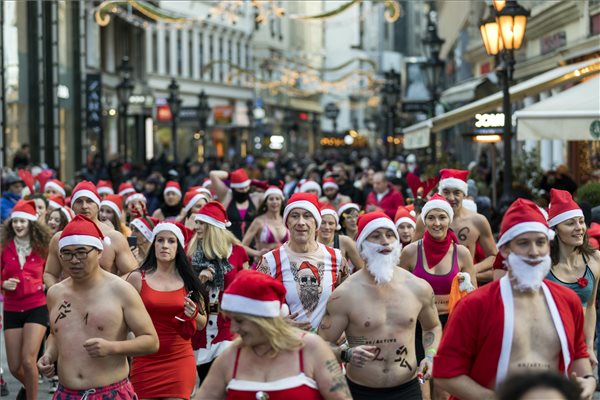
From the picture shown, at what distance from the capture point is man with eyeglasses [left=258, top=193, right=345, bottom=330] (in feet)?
28.3

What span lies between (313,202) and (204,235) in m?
1.15

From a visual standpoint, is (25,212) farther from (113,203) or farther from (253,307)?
(253,307)

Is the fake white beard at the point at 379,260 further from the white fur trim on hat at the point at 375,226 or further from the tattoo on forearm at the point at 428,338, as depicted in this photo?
the tattoo on forearm at the point at 428,338

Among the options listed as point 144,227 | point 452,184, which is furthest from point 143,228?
point 452,184

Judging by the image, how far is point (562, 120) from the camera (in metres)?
15.4

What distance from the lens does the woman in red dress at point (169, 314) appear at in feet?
27.4

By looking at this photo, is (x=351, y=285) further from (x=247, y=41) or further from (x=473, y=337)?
(x=247, y=41)

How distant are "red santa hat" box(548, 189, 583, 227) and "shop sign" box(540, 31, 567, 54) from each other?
20516 mm

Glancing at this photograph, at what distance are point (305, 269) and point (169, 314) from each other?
948 mm

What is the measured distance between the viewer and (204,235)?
33.4ft

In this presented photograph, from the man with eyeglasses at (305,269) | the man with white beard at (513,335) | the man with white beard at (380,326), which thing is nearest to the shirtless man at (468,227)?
the man with eyeglasses at (305,269)

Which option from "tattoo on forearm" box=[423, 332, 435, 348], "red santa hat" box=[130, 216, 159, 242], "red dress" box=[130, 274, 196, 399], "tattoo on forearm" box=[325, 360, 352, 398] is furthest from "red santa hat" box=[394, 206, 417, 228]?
"tattoo on forearm" box=[325, 360, 352, 398]

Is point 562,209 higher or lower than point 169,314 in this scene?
higher

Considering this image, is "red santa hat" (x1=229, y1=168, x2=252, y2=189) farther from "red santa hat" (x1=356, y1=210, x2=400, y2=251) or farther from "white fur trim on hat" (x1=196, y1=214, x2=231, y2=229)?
"red santa hat" (x1=356, y1=210, x2=400, y2=251)
